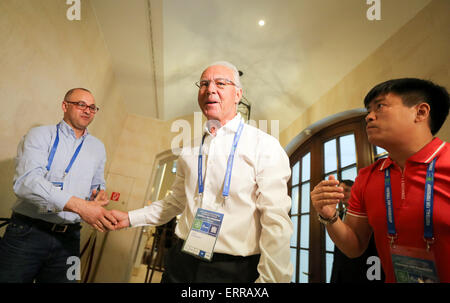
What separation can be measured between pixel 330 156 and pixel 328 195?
221 centimetres

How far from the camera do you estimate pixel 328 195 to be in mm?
912

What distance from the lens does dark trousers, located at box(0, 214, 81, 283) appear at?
46.9 inches

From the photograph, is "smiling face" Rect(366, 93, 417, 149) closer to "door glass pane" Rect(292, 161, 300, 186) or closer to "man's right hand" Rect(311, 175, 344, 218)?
"man's right hand" Rect(311, 175, 344, 218)

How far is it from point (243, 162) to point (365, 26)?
2007 mm

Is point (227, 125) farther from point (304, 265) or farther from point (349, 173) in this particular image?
point (304, 265)

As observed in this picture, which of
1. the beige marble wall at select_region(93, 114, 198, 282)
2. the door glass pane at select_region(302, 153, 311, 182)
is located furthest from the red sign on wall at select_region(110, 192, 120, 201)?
the door glass pane at select_region(302, 153, 311, 182)

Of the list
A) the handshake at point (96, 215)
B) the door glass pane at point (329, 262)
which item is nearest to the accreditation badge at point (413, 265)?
the handshake at point (96, 215)

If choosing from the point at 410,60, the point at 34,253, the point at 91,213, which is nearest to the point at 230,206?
the point at 91,213

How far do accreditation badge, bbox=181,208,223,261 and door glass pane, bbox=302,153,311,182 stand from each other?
2.68m

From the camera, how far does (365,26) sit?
1987 millimetres

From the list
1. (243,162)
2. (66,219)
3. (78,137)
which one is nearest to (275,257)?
(243,162)

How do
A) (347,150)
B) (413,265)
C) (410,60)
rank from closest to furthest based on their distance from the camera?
(413,265)
(410,60)
(347,150)

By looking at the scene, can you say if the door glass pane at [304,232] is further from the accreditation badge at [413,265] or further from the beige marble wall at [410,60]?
the accreditation badge at [413,265]

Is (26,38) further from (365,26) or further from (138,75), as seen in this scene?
(365,26)
